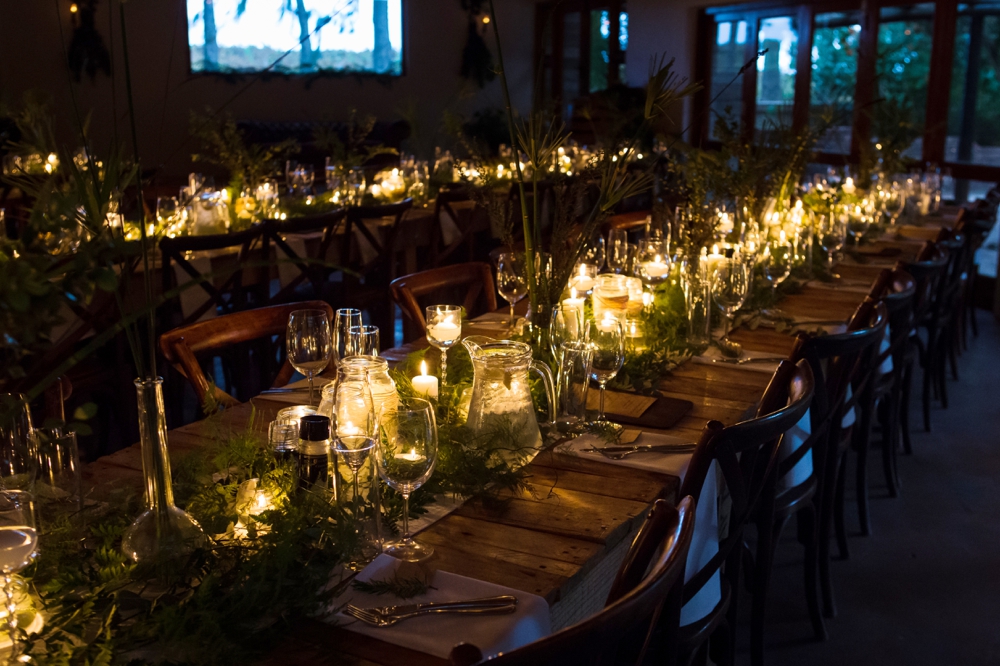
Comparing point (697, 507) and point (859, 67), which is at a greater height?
point (859, 67)

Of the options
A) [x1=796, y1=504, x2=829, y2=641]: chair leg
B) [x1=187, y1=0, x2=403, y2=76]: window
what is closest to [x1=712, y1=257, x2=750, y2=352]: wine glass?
[x1=796, y1=504, x2=829, y2=641]: chair leg

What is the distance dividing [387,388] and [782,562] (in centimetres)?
179

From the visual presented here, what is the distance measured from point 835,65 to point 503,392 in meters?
7.96

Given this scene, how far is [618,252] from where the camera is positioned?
2.92m

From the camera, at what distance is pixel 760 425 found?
4.59 feet

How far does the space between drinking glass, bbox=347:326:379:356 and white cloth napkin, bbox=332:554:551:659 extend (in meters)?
0.71

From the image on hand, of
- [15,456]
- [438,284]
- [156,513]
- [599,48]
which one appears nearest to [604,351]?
[156,513]

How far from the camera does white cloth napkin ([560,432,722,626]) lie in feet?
5.23

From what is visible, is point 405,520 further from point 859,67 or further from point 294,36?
point 294,36

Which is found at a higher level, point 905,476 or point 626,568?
point 626,568

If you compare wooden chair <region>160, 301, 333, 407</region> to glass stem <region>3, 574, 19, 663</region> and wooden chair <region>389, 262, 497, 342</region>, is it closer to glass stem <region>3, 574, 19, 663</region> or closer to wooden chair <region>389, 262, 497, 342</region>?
wooden chair <region>389, 262, 497, 342</region>

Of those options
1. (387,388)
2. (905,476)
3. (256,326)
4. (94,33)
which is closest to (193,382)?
(256,326)

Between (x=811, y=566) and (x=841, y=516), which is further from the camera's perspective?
(x=841, y=516)

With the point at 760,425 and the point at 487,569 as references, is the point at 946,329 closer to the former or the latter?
the point at 760,425
